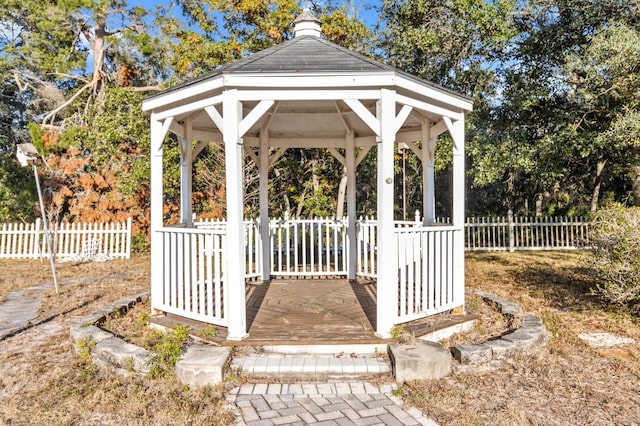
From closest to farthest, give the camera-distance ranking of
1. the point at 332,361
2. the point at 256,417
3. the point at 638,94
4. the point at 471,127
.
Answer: the point at 256,417 < the point at 332,361 < the point at 638,94 < the point at 471,127

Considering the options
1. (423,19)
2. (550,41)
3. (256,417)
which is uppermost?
(423,19)

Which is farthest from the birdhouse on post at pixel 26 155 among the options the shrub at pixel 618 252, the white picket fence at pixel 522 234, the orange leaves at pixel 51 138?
the white picket fence at pixel 522 234

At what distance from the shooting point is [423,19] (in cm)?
1207

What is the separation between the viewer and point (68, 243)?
1238 cm

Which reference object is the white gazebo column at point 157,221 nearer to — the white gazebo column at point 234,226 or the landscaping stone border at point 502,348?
the white gazebo column at point 234,226

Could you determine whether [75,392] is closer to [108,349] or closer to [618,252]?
[108,349]

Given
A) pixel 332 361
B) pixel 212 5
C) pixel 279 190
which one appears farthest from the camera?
pixel 279 190

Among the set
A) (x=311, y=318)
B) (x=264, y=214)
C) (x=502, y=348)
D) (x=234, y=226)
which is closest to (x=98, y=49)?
(x=264, y=214)

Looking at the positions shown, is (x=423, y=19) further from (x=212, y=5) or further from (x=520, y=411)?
(x=520, y=411)

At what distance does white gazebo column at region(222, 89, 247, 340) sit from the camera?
Answer: 13.8 ft

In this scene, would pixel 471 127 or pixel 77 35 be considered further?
pixel 77 35

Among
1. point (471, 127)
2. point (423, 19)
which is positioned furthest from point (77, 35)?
point (471, 127)

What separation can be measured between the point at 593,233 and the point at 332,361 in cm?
418

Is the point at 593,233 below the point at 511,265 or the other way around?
the other way around
